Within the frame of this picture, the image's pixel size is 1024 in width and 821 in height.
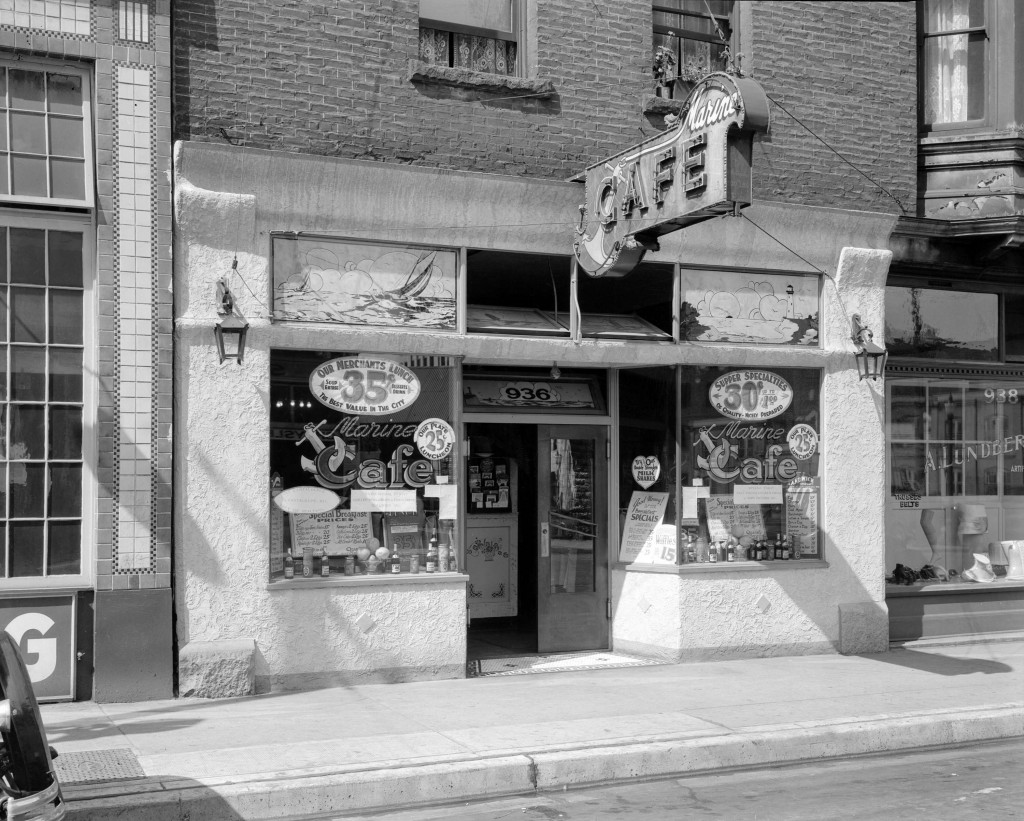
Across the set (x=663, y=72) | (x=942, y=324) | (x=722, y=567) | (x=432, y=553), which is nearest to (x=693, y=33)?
(x=663, y=72)

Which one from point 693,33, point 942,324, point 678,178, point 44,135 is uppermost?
point 693,33

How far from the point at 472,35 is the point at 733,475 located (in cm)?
475

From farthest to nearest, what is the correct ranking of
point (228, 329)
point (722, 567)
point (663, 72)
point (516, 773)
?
point (663, 72) < point (722, 567) < point (228, 329) < point (516, 773)

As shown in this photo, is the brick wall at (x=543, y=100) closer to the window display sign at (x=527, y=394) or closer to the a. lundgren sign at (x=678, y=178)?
the a. lundgren sign at (x=678, y=178)

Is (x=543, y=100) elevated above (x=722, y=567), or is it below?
above

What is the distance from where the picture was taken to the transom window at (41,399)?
8633 millimetres

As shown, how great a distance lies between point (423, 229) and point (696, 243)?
2613 millimetres

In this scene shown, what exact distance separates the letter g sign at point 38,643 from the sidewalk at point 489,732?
0.28 metres

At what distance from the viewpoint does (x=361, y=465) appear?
31.9 feet

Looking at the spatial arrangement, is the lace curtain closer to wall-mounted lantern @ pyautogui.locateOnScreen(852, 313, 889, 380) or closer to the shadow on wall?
wall-mounted lantern @ pyautogui.locateOnScreen(852, 313, 889, 380)

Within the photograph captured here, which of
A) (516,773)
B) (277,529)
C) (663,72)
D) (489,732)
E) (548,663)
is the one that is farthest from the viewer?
(663,72)

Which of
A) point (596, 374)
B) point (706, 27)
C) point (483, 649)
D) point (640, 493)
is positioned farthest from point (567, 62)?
point (483, 649)

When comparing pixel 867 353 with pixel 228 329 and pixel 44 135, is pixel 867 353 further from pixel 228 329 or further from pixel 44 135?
pixel 44 135

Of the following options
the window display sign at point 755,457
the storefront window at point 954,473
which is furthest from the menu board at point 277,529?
the storefront window at point 954,473
